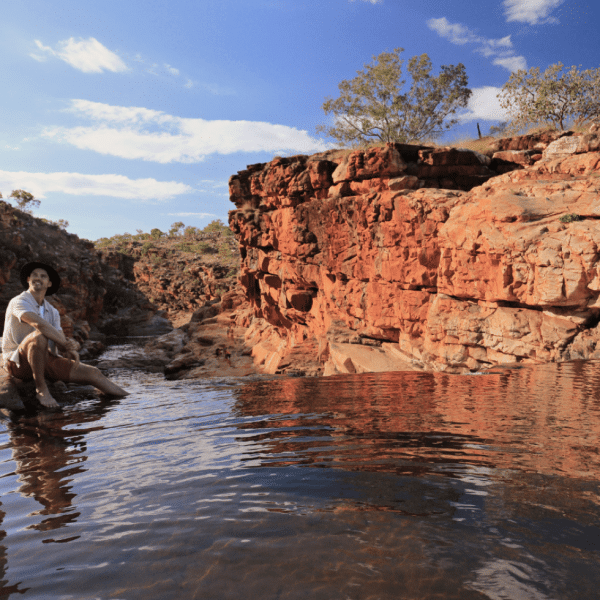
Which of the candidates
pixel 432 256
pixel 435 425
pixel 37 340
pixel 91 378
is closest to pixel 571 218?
pixel 432 256

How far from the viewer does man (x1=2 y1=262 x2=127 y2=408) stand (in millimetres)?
6934

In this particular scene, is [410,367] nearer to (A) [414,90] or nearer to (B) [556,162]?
(B) [556,162]

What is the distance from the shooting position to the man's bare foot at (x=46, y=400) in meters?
6.89

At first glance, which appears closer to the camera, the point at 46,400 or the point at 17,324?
the point at 46,400

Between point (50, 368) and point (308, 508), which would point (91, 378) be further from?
point (308, 508)

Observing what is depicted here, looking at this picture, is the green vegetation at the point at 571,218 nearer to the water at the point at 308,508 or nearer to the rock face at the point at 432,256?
the rock face at the point at 432,256

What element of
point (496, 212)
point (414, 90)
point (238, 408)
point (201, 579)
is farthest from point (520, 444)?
point (414, 90)

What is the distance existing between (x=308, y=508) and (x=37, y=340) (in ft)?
20.3

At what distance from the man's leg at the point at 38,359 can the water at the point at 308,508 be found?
1221mm

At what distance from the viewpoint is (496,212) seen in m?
14.5

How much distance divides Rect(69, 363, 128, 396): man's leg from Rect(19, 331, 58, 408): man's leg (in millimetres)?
862

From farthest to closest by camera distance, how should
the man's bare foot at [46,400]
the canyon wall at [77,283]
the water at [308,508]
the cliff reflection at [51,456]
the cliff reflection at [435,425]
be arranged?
the canyon wall at [77,283]
the man's bare foot at [46,400]
the cliff reflection at [435,425]
the cliff reflection at [51,456]
the water at [308,508]

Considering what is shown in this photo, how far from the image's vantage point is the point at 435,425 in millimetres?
5098

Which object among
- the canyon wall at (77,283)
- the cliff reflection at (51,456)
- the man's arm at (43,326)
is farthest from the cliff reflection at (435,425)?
the canyon wall at (77,283)
